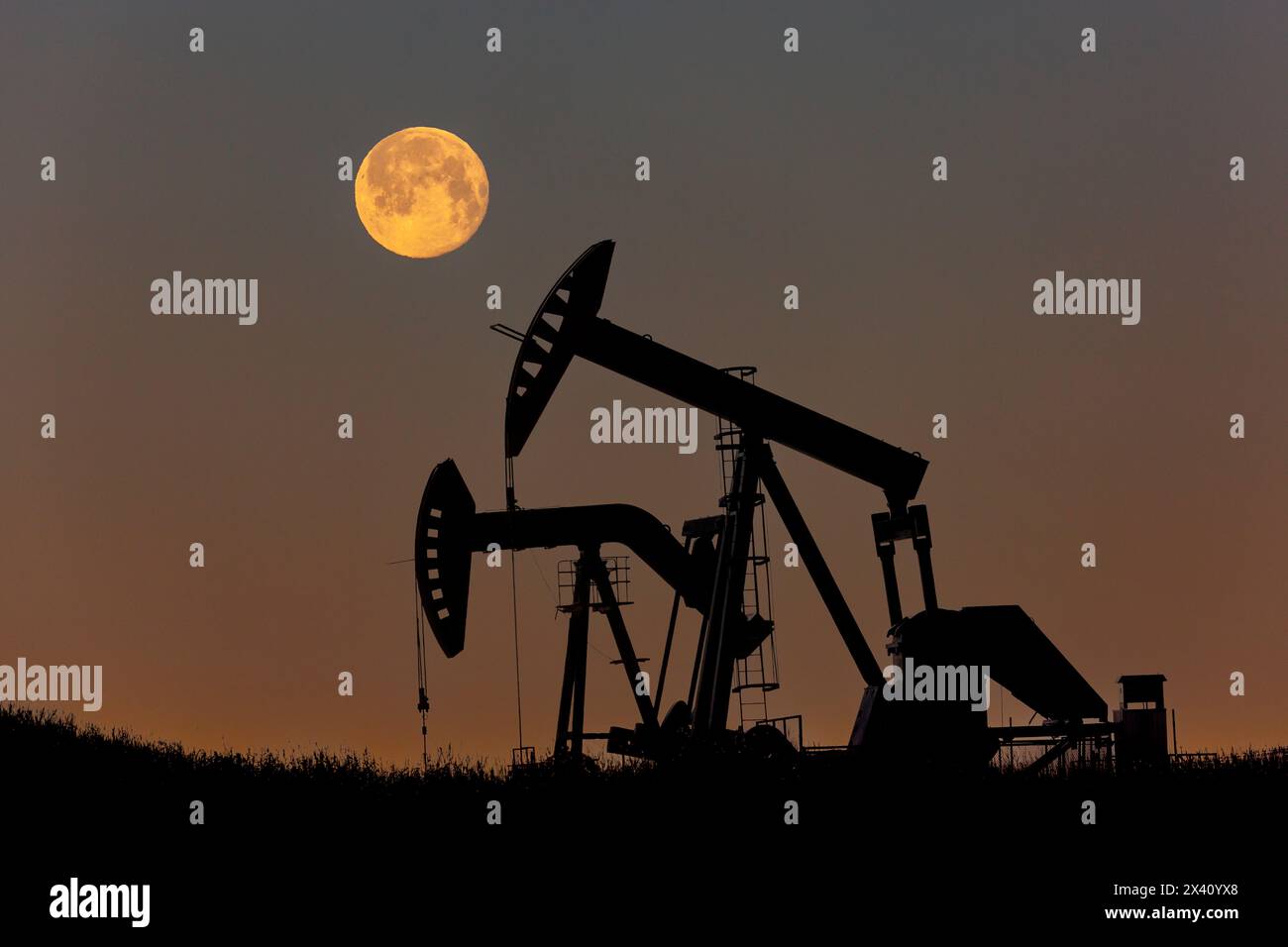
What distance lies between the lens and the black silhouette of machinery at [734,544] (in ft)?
67.6

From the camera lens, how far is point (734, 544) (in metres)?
21.9

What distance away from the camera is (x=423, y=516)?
2300 cm

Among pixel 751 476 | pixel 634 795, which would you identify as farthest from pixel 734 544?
pixel 634 795

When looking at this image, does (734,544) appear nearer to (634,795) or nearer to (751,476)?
(751,476)

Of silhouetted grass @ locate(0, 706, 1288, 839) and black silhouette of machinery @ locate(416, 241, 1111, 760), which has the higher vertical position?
black silhouette of machinery @ locate(416, 241, 1111, 760)

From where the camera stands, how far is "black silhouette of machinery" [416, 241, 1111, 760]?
67.6 ft

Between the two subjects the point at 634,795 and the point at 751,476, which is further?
the point at 751,476

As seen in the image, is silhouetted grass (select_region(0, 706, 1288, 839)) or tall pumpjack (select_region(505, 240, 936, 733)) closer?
silhouetted grass (select_region(0, 706, 1288, 839))

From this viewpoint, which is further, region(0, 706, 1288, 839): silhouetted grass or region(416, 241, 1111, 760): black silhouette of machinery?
region(416, 241, 1111, 760): black silhouette of machinery

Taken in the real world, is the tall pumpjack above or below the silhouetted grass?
above
